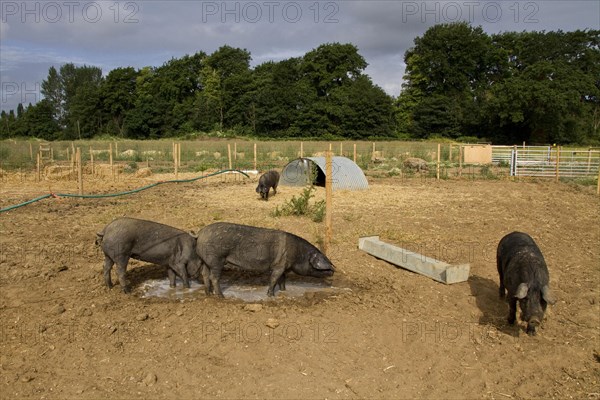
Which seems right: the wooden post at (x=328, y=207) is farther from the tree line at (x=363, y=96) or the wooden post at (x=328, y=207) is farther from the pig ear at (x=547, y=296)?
the tree line at (x=363, y=96)

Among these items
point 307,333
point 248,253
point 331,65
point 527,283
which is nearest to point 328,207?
point 248,253

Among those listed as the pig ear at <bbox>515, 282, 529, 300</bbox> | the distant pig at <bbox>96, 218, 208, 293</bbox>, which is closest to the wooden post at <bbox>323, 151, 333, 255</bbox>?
the distant pig at <bbox>96, 218, 208, 293</bbox>

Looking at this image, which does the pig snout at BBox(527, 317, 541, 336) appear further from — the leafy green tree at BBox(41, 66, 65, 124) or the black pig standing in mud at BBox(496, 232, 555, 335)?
the leafy green tree at BBox(41, 66, 65, 124)

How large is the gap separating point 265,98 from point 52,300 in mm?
52229

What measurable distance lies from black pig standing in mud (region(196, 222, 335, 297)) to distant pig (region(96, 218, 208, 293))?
29 cm

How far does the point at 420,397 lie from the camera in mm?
4355

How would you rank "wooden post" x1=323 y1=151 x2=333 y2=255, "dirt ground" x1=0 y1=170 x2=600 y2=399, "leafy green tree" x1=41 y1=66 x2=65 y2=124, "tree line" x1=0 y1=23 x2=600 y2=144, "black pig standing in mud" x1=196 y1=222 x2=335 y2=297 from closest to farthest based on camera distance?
"dirt ground" x1=0 y1=170 x2=600 y2=399, "black pig standing in mud" x1=196 y1=222 x2=335 y2=297, "wooden post" x1=323 y1=151 x2=333 y2=255, "tree line" x1=0 y1=23 x2=600 y2=144, "leafy green tree" x1=41 y1=66 x2=65 y2=124

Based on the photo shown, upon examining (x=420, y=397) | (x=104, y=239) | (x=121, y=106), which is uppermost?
(x=121, y=106)

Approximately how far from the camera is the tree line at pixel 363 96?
45.7 meters

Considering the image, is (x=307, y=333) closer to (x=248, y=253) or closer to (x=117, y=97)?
(x=248, y=253)

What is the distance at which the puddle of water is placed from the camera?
→ 6.56m

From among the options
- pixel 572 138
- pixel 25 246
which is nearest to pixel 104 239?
pixel 25 246

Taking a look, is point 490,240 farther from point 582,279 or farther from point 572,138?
point 572,138

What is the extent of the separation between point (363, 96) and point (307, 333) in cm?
5246
